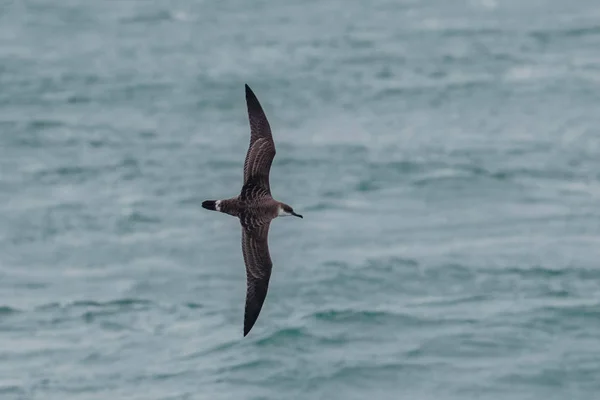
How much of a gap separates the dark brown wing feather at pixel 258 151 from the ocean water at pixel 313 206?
654 cm

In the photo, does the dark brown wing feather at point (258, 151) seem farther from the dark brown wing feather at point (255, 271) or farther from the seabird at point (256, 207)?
the dark brown wing feather at point (255, 271)

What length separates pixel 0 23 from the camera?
38.2 m

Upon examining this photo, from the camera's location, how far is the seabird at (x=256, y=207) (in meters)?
11.5

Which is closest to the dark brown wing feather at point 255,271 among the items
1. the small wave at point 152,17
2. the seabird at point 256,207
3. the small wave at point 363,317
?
the seabird at point 256,207

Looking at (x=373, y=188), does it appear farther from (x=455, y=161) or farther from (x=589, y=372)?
(x=589, y=372)

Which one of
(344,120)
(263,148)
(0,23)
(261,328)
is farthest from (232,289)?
(0,23)

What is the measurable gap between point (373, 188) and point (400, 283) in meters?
4.00

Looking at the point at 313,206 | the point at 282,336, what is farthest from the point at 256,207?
the point at 313,206

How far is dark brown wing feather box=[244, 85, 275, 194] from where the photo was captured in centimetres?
1158

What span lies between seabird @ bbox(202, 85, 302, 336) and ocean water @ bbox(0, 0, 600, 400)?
5870 millimetres

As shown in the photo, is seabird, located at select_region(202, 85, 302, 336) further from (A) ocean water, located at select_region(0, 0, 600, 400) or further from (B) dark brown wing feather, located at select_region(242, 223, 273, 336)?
(A) ocean water, located at select_region(0, 0, 600, 400)

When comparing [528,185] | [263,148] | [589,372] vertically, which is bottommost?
[589,372]

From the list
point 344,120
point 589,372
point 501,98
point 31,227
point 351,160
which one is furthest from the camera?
point 501,98

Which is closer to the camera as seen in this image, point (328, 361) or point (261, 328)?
point (328, 361)
